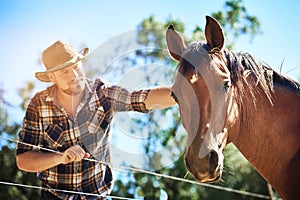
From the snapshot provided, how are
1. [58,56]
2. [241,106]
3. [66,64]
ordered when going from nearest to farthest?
[241,106]
[66,64]
[58,56]

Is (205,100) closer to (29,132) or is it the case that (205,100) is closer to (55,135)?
(55,135)

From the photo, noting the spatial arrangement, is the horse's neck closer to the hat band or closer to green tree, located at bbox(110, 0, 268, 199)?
the hat band

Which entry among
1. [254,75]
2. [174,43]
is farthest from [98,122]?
[254,75]

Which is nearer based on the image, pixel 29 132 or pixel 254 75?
pixel 254 75

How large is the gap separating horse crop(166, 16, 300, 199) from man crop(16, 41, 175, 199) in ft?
1.86

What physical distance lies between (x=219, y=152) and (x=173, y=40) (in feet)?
2.54

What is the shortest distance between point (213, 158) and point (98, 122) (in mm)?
1061

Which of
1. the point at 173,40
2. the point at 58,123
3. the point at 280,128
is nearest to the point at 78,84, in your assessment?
the point at 58,123

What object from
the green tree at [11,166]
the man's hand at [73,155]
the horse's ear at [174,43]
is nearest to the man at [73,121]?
the man's hand at [73,155]

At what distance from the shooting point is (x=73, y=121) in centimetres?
274

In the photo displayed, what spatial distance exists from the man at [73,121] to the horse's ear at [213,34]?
22.7 inches

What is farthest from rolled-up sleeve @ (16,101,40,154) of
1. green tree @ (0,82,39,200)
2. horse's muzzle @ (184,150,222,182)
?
green tree @ (0,82,39,200)

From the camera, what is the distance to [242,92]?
218 centimetres

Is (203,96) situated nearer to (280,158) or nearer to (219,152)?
(219,152)
